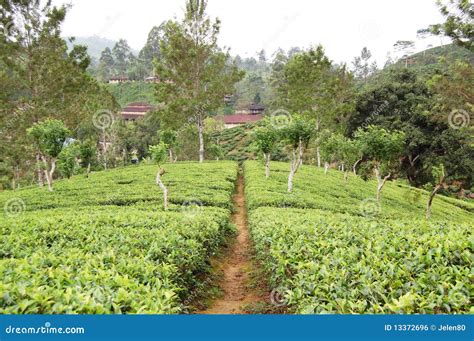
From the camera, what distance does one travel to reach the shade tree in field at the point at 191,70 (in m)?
39.7

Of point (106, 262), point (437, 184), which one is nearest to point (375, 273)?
point (106, 262)

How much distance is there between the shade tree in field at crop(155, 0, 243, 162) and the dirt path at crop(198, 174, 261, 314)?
82.0ft

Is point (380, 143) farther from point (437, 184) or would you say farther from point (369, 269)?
point (369, 269)

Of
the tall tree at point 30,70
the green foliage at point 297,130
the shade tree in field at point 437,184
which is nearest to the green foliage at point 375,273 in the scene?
the shade tree in field at point 437,184

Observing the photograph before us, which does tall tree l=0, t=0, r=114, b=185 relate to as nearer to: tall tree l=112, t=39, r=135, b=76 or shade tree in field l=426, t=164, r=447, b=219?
shade tree in field l=426, t=164, r=447, b=219

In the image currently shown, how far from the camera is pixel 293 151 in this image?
22.4 m

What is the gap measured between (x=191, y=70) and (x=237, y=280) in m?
33.3

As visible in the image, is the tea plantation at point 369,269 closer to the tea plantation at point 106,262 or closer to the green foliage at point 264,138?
the tea plantation at point 106,262

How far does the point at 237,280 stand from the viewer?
11305 millimetres

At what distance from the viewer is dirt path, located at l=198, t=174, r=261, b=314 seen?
29.9 feet

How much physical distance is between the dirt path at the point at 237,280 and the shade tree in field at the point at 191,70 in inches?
984

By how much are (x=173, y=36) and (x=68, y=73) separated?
12.4 m

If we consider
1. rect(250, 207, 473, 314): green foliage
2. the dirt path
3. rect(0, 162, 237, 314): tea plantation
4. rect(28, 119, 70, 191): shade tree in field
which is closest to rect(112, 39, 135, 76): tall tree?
rect(28, 119, 70, 191): shade tree in field

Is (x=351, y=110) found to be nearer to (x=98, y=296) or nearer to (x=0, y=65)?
(x=0, y=65)
